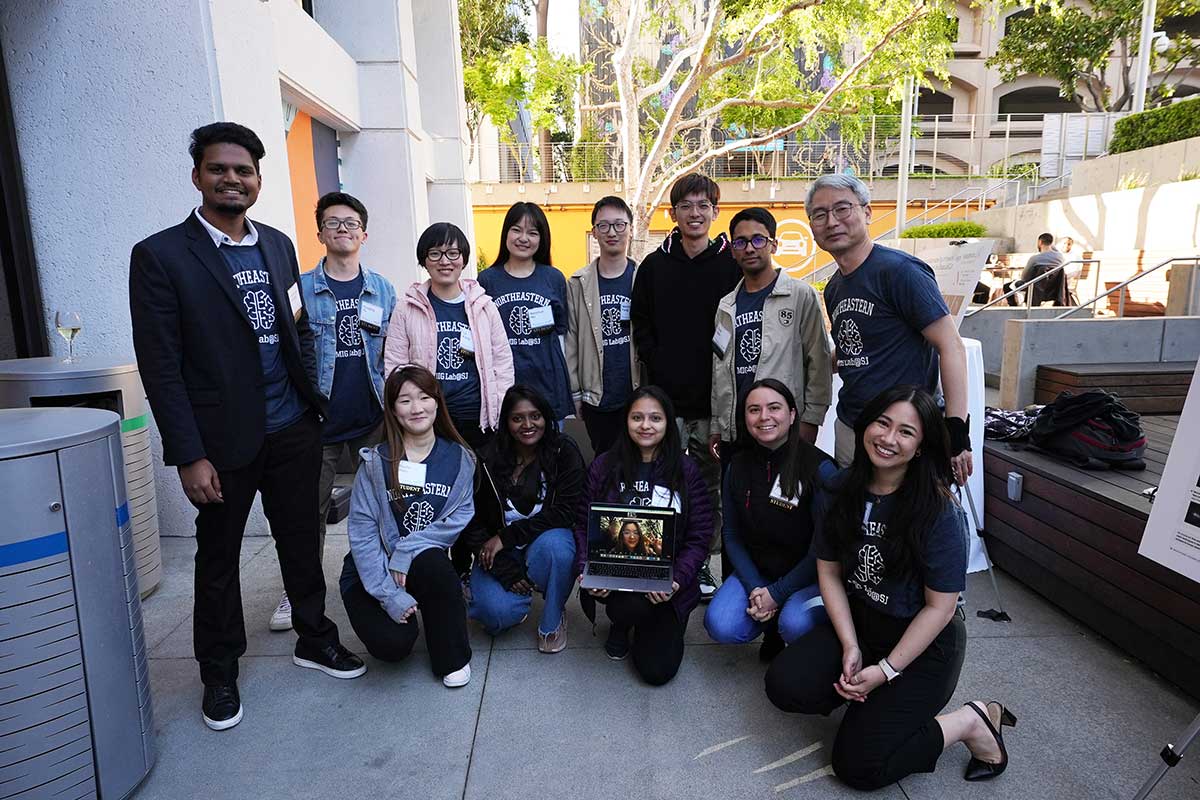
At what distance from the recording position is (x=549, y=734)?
2.64 meters

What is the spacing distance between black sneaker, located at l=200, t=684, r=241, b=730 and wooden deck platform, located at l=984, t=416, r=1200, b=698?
147 inches

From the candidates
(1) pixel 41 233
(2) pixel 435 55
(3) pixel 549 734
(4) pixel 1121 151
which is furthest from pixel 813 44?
(3) pixel 549 734

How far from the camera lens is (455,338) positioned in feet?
11.6

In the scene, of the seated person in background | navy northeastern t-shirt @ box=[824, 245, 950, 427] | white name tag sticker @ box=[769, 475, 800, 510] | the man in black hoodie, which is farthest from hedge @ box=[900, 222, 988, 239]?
white name tag sticker @ box=[769, 475, 800, 510]

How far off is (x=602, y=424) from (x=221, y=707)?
2195 millimetres

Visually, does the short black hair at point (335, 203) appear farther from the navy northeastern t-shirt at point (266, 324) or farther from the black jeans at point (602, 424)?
the black jeans at point (602, 424)

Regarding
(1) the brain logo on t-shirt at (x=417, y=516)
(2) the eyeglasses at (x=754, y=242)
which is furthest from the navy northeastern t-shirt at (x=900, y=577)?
(1) the brain logo on t-shirt at (x=417, y=516)

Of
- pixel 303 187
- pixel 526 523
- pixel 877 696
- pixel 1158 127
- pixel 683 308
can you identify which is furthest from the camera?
pixel 1158 127

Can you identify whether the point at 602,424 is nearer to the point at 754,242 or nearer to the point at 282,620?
the point at 754,242

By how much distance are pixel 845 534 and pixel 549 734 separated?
1.33 metres

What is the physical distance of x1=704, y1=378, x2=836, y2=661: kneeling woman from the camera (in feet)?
9.45

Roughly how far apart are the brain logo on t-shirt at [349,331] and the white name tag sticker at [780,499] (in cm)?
218

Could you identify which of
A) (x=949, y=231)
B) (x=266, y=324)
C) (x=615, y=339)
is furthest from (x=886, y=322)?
(x=949, y=231)

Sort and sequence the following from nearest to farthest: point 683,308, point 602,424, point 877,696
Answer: point 877,696 → point 683,308 → point 602,424
